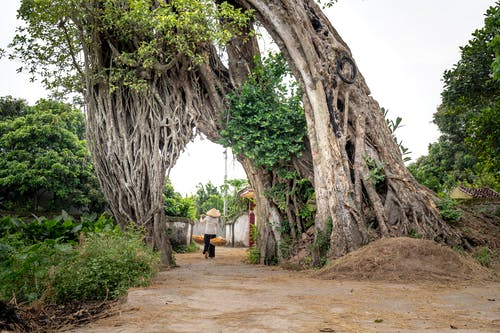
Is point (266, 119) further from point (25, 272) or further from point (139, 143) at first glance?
point (25, 272)

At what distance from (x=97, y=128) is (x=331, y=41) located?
16.6 ft

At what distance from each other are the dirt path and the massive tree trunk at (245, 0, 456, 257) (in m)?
2.14

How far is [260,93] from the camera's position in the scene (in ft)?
28.2

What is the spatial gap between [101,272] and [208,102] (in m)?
5.75

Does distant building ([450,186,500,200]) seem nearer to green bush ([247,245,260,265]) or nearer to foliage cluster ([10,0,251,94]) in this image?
green bush ([247,245,260,265])

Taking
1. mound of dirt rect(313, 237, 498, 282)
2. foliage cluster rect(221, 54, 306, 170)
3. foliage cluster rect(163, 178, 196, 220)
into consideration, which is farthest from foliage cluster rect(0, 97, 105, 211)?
mound of dirt rect(313, 237, 498, 282)

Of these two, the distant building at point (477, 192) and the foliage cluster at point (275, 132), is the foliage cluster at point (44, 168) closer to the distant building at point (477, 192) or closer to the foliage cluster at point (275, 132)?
the foliage cluster at point (275, 132)

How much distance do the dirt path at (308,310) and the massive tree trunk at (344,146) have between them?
2142 mm

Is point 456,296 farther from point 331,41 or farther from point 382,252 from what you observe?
point 331,41

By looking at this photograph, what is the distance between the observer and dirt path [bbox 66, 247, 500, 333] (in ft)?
8.51

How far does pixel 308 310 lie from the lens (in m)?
3.21

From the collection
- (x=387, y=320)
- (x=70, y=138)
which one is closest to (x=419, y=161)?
(x=70, y=138)

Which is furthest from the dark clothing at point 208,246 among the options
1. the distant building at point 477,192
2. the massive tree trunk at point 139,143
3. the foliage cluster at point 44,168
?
the distant building at point 477,192

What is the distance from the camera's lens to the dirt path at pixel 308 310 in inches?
102
